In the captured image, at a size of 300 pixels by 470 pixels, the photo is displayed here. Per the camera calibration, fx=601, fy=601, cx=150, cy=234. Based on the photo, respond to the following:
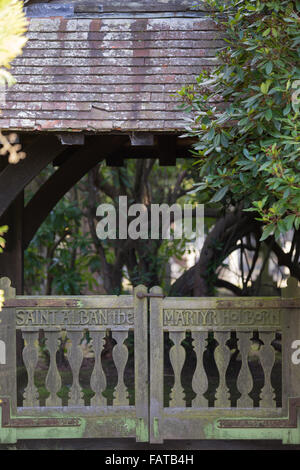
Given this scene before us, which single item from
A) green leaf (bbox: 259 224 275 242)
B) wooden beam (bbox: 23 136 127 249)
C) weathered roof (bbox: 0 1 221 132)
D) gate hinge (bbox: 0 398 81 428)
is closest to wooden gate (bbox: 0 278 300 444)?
gate hinge (bbox: 0 398 81 428)

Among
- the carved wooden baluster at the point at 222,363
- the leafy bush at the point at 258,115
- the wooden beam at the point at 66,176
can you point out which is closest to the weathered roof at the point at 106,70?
the leafy bush at the point at 258,115

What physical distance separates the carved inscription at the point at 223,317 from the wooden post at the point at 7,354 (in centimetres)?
109

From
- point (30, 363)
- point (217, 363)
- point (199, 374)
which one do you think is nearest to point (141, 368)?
point (199, 374)

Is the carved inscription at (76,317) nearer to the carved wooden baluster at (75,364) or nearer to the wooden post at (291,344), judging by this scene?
the carved wooden baluster at (75,364)

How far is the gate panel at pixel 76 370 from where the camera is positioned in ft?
13.6

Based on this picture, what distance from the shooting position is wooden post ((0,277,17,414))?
4.16 metres

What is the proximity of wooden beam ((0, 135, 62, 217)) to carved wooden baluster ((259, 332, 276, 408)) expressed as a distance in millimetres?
2095

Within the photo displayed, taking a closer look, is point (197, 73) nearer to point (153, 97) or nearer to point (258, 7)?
point (153, 97)

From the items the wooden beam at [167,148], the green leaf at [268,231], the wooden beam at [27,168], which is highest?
the wooden beam at [167,148]

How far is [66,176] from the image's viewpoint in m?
5.88

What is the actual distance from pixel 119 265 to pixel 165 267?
2.46 feet

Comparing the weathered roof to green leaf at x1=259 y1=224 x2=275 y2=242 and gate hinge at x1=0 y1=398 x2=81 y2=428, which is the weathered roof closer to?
green leaf at x1=259 y1=224 x2=275 y2=242

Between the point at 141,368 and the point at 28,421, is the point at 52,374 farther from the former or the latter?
the point at 141,368
